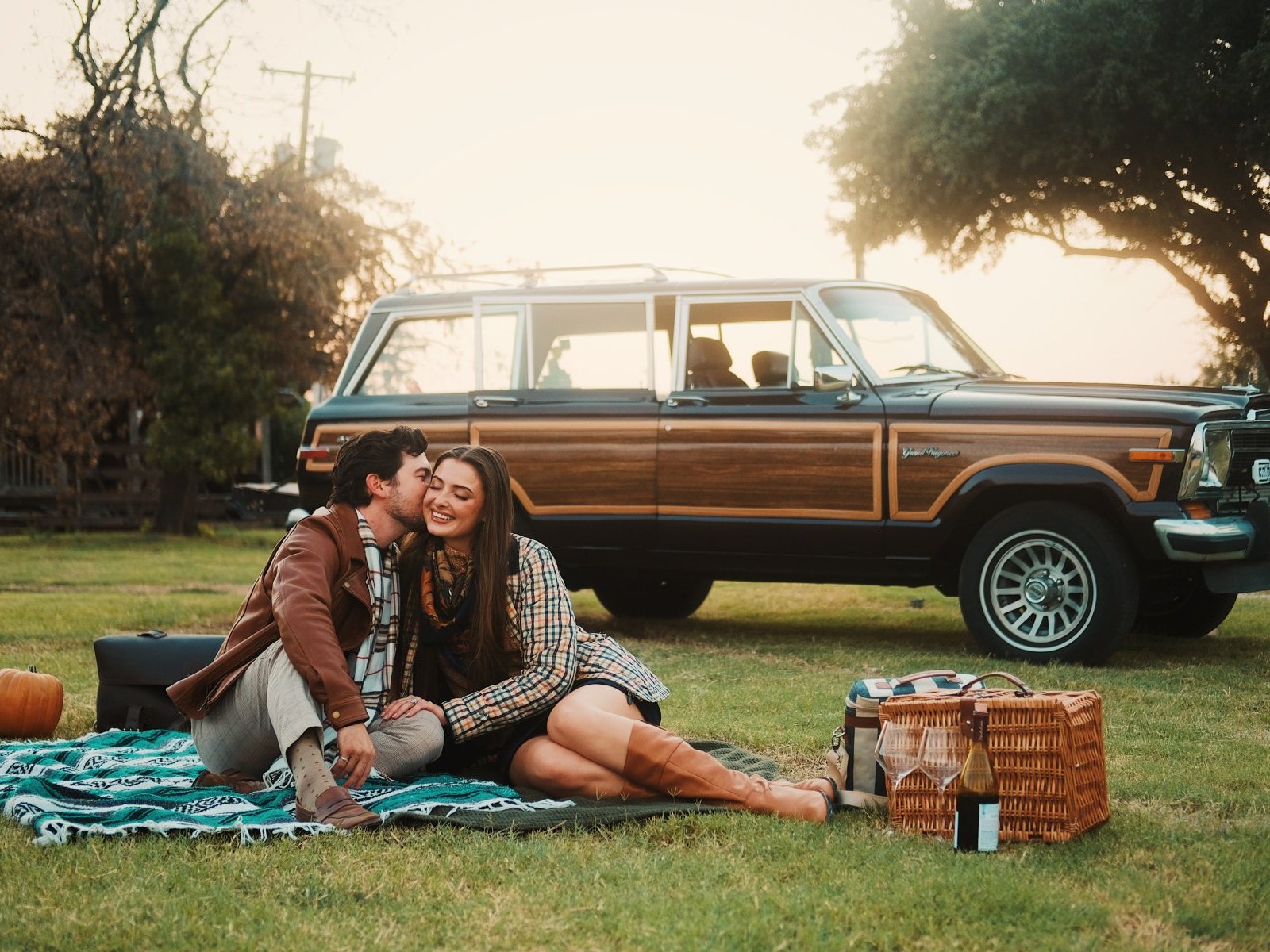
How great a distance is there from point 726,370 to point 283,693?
5029 millimetres

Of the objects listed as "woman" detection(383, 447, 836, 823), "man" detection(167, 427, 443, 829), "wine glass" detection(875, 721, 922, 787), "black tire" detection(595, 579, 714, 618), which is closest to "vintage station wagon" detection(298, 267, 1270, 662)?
"black tire" detection(595, 579, 714, 618)

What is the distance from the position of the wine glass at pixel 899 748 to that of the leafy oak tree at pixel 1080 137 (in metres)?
13.8

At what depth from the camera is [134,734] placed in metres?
5.75

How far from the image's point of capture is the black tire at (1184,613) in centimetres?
884

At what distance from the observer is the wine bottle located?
13.1 feet

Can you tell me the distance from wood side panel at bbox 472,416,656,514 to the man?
13.1ft

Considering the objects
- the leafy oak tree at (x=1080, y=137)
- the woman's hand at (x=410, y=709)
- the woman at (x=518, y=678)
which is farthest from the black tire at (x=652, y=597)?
the leafy oak tree at (x=1080, y=137)

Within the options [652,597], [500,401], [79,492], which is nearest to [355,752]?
[500,401]

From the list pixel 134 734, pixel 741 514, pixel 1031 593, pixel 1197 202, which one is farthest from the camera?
pixel 1197 202

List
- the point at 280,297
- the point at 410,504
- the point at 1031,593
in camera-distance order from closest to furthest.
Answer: the point at 410,504, the point at 1031,593, the point at 280,297

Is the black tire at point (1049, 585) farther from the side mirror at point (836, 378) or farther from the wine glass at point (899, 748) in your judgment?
the wine glass at point (899, 748)

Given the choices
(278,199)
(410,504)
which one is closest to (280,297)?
(278,199)

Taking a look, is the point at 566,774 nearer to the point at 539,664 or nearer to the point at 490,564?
the point at 539,664

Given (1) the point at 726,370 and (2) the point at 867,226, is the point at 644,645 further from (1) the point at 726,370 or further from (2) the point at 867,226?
(2) the point at 867,226
